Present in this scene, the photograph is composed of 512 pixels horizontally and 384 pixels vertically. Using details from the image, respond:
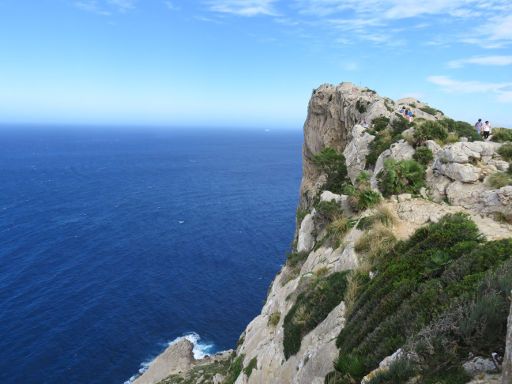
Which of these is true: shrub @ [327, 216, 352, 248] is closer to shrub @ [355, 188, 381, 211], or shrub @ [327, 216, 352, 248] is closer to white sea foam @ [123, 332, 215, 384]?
shrub @ [355, 188, 381, 211]

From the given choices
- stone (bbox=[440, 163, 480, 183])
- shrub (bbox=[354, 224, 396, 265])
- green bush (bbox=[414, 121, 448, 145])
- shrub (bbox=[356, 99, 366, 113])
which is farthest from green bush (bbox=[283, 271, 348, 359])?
shrub (bbox=[356, 99, 366, 113])

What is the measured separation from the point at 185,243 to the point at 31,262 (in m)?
32.7

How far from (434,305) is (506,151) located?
17584 mm

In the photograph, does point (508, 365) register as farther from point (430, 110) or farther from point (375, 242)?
point (430, 110)

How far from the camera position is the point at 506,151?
883 inches

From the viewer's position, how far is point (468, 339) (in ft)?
24.2

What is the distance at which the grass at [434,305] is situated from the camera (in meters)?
7.41

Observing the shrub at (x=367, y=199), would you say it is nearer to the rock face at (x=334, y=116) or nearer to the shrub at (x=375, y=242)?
the shrub at (x=375, y=242)

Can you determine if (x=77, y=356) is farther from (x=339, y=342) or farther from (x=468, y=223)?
(x=468, y=223)

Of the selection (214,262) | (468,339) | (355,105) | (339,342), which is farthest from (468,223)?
(214,262)

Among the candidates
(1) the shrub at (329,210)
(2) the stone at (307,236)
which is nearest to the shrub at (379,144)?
(2) the stone at (307,236)

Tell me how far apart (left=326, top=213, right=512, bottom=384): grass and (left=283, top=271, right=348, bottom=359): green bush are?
1611mm

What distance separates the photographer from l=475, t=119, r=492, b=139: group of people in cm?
3238

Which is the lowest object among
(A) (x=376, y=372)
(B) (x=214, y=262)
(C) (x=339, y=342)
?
(B) (x=214, y=262)
